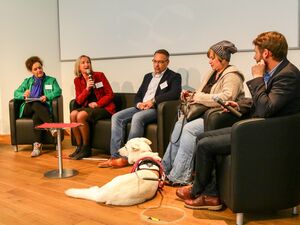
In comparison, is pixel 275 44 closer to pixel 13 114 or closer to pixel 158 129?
pixel 158 129

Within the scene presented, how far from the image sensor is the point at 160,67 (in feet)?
13.1

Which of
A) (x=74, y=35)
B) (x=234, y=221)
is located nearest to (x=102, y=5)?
(x=74, y=35)

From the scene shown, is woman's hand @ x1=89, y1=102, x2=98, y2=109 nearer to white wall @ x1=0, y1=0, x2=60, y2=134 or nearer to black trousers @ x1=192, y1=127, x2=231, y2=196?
white wall @ x1=0, y1=0, x2=60, y2=134

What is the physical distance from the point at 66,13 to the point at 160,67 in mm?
2319

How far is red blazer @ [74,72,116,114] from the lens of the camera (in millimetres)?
4293

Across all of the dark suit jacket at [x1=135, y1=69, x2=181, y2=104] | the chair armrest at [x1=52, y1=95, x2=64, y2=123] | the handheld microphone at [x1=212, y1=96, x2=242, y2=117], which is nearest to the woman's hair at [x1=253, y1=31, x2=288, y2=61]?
the handheld microphone at [x1=212, y1=96, x2=242, y2=117]

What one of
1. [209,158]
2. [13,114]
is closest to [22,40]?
[13,114]

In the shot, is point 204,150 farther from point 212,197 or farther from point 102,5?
point 102,5

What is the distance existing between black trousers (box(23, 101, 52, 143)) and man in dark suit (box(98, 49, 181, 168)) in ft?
3.20

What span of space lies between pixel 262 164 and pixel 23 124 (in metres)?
3.29

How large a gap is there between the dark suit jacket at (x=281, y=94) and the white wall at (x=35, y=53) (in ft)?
8.79

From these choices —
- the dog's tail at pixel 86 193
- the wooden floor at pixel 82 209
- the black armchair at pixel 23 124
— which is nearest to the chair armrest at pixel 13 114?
the black armchair at pixel 23 124

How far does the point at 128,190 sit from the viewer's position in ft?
8.58

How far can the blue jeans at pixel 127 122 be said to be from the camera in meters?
3.74
